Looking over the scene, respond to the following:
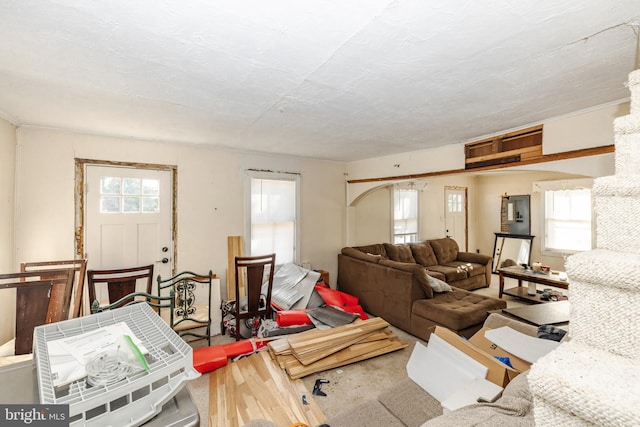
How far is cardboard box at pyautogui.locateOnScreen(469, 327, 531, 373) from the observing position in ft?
6.22

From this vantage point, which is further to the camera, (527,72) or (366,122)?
(366,122)

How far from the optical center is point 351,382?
2564 millimetres

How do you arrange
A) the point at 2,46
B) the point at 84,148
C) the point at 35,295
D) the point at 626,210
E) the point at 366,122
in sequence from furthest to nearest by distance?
the point at 84,148 → the point at 366,122 → the point at 35,295 → the point at 2,46 → the point at 626,210

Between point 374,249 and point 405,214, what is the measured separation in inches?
57.9

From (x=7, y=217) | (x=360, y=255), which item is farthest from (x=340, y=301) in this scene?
(x=7, y=217)

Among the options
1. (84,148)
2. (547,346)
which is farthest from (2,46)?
(547,346)

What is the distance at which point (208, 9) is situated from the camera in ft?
3.65

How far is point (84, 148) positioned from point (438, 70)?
3.79 m

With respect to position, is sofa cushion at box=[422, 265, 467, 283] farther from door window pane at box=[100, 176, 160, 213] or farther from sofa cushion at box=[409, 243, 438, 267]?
door window pane at box=[100, 176, 160, 213]

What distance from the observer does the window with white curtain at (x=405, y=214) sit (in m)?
5.98

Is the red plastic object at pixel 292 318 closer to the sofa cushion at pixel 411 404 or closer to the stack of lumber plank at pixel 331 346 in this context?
the stack of lumber plank at pixel 331 346

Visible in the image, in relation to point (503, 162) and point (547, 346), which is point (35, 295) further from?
point (503, 162)

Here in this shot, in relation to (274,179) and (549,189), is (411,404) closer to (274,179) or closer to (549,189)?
(274,179)

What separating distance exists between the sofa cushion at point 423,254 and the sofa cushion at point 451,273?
215 millimetres
